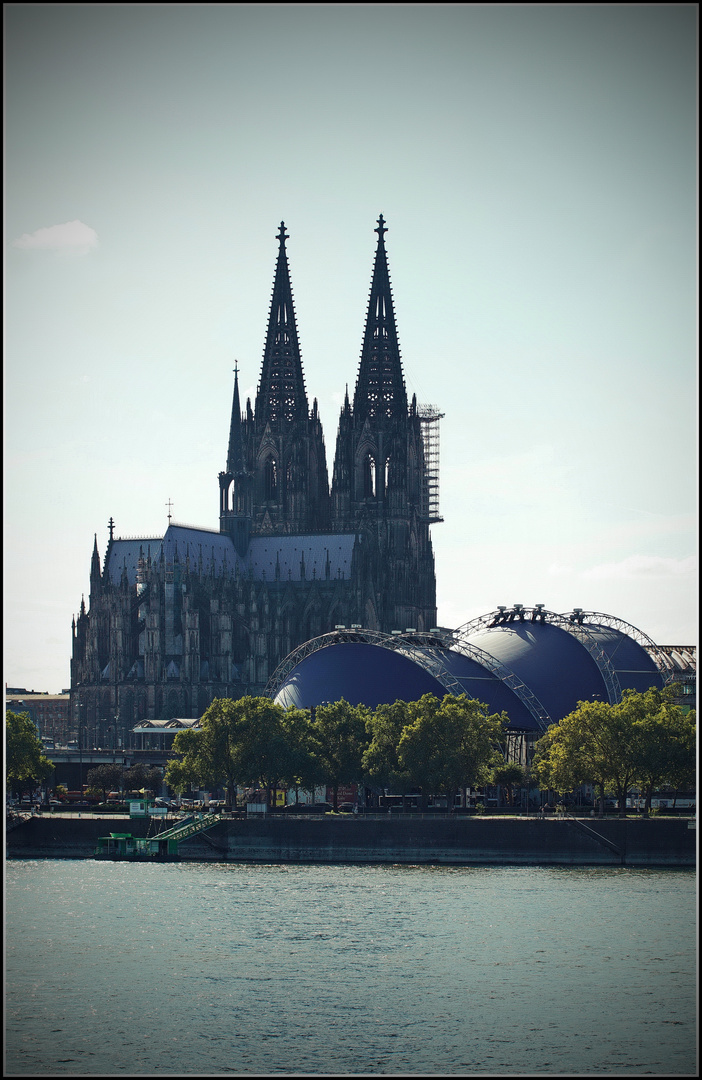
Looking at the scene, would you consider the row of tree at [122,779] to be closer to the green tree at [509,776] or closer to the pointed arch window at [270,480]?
the green tree at [509,776]

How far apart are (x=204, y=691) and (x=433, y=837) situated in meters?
61.0

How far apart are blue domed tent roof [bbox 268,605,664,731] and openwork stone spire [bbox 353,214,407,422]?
123 ft

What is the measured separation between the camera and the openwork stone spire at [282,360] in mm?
152125

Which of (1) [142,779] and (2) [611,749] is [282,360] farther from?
(2) [611,749]

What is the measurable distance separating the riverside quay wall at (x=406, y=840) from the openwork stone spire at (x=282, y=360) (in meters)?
71.5

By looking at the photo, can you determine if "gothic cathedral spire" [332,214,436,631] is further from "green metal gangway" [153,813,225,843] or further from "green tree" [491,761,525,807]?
"green metal gangway" [153,813,225,843]

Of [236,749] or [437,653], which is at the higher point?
[437,653]

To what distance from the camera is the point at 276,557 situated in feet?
484

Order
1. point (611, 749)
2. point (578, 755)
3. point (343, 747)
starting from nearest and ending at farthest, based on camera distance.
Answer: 1. point (611, 749)
2. point (578, 755)
3. point (343, 747)

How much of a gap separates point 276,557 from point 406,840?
229 ft

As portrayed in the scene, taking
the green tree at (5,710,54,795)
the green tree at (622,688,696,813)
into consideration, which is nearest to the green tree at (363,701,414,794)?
the green tree at (622,688,696,813)

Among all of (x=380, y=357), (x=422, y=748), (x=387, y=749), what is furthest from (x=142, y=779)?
(x=380, y=357)

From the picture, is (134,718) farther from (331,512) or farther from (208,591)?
(331,512)

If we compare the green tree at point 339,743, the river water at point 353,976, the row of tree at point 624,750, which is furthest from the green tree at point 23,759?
the row of tree at point 624,750
